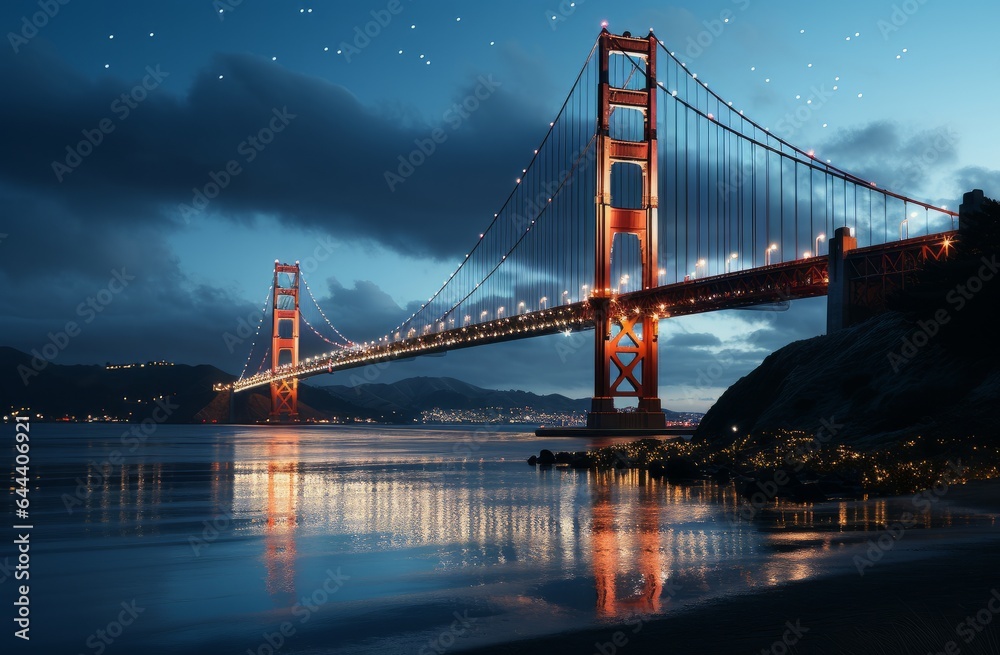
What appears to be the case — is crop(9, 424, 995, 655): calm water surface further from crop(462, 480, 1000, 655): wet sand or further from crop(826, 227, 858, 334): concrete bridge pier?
crop(826, 227, 858, 334): concrete bridge pier

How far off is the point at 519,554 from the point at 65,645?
489 cm

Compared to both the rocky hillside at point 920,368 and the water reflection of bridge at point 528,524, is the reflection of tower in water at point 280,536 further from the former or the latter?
the rocky hillside at point 920,368

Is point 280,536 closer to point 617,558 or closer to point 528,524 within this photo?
point 528,524

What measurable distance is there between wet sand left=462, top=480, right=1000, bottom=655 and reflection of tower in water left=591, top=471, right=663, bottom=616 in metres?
0.48

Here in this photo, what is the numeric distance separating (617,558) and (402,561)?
2.12m

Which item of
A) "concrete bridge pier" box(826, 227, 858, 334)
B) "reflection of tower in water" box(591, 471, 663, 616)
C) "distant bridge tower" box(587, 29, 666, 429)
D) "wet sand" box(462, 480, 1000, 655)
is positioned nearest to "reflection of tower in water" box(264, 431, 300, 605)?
"reflection of tower in water" box(591, 471, 663, 616)

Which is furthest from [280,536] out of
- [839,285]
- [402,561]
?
[839,285]

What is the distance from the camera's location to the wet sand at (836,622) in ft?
17.9

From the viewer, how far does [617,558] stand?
30.9 feet

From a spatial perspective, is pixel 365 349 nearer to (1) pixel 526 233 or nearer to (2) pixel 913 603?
(1) pixel 526 233

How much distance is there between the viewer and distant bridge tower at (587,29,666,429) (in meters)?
64.4

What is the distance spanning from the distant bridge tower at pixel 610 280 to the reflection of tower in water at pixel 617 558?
47313mm

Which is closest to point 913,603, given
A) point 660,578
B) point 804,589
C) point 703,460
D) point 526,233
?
point 804,589

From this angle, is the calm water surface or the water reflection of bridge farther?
the water reflection of bridge
